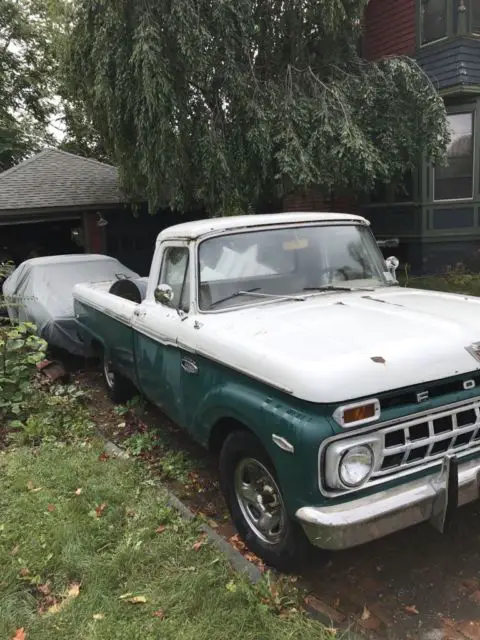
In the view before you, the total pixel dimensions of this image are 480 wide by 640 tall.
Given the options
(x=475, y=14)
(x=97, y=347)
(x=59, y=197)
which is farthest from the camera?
(x=59, y=197)

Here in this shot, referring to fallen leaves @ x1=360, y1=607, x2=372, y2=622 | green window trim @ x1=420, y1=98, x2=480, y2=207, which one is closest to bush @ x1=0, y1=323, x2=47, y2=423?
fallen leaves @ x1=360, y1=607, x2=372, y2=622

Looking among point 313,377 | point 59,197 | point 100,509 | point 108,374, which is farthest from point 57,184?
point 313,377

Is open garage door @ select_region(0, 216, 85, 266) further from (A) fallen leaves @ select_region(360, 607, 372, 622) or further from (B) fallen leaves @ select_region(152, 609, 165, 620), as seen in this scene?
(A) fallen leaves @ select_region(360, 607, 372, 622)

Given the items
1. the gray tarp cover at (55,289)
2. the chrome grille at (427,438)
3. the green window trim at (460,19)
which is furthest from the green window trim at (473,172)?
the chrome grille at (427,438)

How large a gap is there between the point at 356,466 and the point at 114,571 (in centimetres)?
150

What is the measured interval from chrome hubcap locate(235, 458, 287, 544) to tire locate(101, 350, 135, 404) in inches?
112

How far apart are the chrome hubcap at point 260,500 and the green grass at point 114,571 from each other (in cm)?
27

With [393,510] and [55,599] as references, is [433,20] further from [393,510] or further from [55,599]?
[55,599]

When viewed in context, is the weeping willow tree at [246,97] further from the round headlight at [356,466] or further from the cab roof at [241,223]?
the round headlight at [356,466]

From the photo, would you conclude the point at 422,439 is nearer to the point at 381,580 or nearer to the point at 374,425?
the point at 374,425

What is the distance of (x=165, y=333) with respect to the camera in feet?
12.7

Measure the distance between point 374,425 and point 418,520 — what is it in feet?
1.68

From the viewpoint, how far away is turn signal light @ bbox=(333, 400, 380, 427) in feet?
7.95

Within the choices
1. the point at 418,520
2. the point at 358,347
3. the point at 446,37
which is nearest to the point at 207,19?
the point at 446,37
